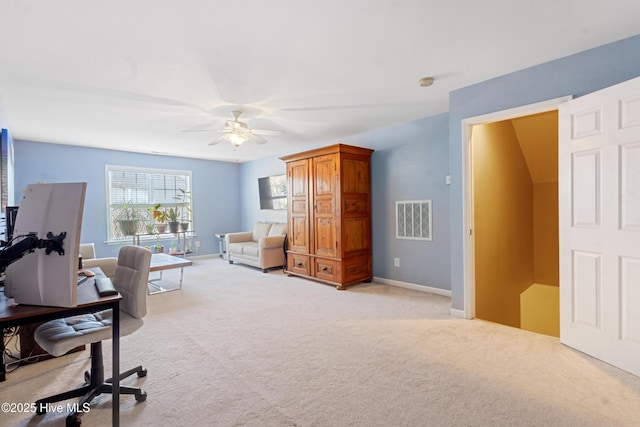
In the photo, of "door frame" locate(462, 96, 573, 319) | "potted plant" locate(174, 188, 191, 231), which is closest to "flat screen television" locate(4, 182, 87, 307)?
"door frame" locate(462, 96, 573, 319)

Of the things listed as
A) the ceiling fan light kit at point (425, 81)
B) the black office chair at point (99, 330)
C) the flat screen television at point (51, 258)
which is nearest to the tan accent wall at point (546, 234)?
the ceiling fan light kit at point (425, 81)

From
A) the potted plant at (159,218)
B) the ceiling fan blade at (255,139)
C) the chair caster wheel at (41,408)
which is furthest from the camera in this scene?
the potted plant at (159,218)

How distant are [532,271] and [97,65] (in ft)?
20.2

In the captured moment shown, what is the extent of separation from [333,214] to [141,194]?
456 centimetres

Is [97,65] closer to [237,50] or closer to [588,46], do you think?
[237,50]

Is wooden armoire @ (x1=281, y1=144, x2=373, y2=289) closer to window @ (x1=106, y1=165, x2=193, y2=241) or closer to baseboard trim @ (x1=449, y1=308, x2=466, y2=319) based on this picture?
baseboard trim @ (x1=449, y1=308, x2=466, y2=319)

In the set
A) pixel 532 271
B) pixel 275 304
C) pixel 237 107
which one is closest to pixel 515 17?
pixel 237 107

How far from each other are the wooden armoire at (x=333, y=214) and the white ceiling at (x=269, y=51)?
2.93 ft

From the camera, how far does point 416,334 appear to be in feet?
9.55

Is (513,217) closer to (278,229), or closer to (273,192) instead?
(278,229)

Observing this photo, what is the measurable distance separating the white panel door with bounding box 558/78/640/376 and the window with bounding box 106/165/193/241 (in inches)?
249

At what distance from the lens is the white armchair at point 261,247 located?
5773mm

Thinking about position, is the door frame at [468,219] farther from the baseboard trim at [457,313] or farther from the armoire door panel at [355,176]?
the armoire door panel at [355,176]

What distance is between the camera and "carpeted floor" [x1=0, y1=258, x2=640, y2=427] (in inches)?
70.4
